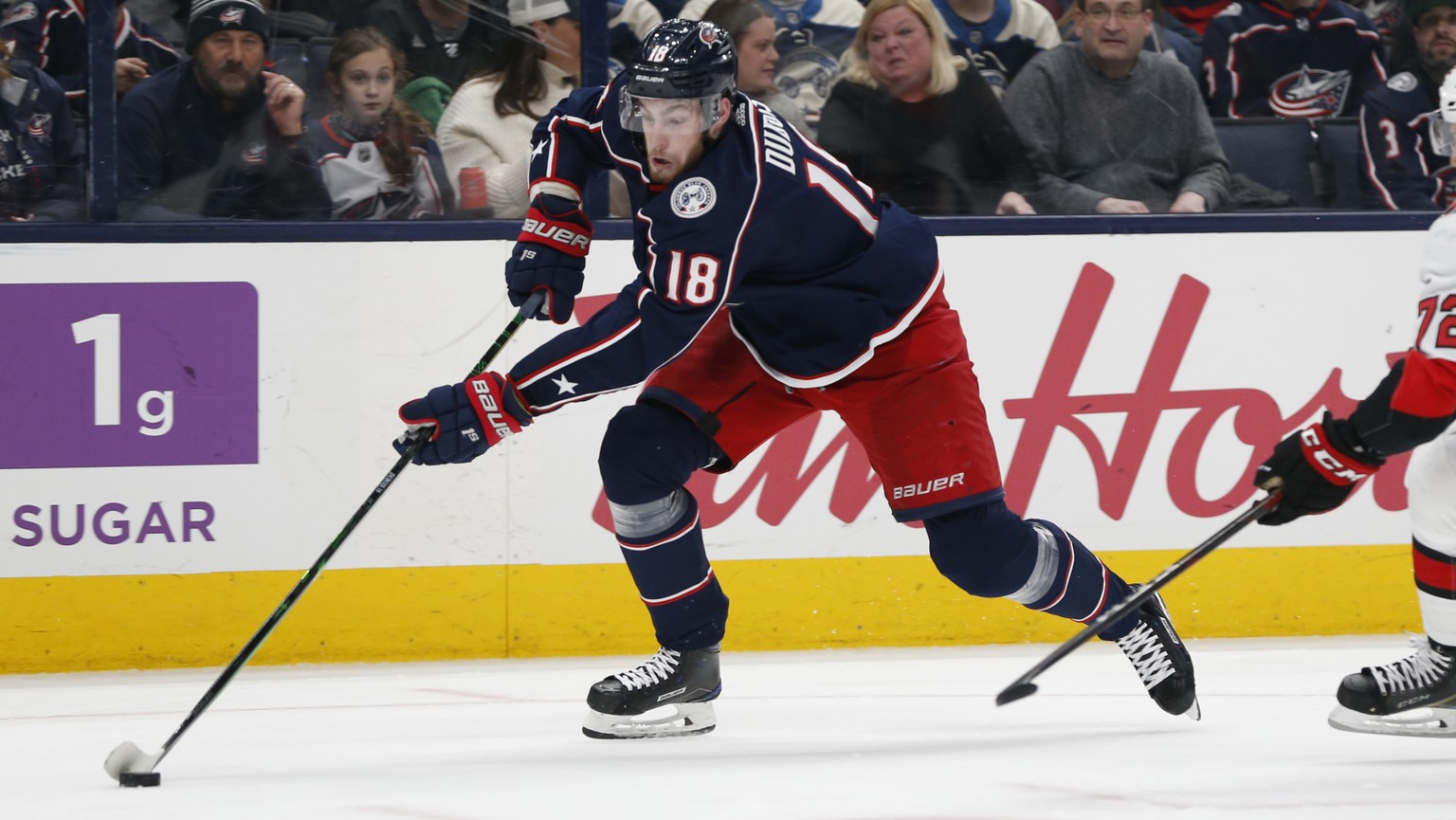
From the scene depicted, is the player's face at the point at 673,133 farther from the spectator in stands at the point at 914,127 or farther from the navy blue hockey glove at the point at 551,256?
the spectator in stands at the point at 914,127

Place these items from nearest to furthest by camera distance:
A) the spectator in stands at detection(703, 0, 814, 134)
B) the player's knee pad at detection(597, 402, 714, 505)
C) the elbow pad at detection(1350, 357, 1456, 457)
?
the elbow pad at detection(1350, 357, 1456, 457) < the player's knee pad at detection(597, 402, 714, 505) < the spectator in stands at detection(703, 0, 814, 134)

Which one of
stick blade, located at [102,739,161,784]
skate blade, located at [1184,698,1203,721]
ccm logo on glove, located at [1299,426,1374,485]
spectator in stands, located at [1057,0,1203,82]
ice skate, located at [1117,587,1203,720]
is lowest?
skate blade, located at [1184,698,1203,721]

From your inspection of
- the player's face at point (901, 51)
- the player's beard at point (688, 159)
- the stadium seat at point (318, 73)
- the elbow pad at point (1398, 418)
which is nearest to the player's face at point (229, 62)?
the stadium seat at point (318, 73)

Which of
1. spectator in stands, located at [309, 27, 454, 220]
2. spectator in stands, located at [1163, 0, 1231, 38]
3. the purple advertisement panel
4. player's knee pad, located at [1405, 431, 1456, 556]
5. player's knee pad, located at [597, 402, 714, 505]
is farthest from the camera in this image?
spectator in stands, located at [1163, 0, 1231, 38]

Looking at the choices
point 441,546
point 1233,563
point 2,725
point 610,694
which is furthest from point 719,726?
point 1233,563

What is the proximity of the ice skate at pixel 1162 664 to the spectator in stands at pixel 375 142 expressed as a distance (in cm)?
197

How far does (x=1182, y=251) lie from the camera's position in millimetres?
4301

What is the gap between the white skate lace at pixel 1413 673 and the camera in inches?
111

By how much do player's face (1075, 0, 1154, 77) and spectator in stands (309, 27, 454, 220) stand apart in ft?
5.49

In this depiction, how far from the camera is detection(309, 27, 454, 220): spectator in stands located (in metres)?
4.13

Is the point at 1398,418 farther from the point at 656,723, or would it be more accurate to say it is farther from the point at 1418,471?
the point at 656,723

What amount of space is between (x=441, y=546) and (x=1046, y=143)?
183 centimetres

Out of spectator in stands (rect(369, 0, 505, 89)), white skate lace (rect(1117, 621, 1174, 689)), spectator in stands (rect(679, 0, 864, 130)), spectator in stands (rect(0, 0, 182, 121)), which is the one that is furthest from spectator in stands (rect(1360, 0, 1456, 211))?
spectator in stands (rect(0, 0, 182, 121))

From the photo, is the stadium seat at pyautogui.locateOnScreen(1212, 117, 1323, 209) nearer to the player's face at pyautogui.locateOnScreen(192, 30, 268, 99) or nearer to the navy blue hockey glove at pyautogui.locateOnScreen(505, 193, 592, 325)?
the navy blue hockey glove at pyautogui.locateOnScreen(505, 193, 592, 325)
